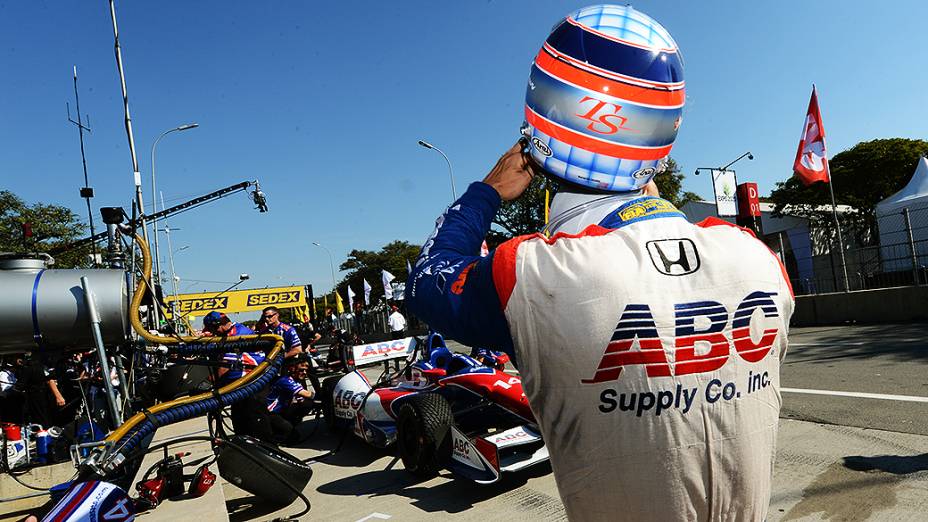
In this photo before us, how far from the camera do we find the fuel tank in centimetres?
344

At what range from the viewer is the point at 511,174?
1062mm

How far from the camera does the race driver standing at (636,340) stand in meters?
0.82

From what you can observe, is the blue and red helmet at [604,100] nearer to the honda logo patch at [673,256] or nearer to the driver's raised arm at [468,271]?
the driver's raised arm at [468,271]

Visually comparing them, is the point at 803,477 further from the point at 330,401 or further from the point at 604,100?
the point at 330,401

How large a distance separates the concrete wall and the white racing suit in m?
14.3

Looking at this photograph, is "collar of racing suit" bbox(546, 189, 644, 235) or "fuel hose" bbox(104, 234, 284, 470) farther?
"fuel hose" bbox(104, 234, 284, 470)

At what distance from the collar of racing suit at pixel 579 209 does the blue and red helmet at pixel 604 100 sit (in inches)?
1.0

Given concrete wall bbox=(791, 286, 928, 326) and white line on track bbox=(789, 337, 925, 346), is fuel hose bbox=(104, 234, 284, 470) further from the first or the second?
concrete wall bbox=(791, 286, 928, 326)

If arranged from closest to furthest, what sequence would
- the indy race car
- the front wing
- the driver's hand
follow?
the driver's hand → the front wing → the indy race car

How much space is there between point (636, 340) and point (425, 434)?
423 cm

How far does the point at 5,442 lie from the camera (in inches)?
215

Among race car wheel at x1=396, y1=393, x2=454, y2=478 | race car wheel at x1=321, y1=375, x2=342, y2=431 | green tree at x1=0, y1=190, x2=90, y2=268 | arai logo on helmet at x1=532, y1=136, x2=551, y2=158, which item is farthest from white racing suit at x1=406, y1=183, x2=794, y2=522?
green tree at x1=0, y1=190, x2=90, y2=268

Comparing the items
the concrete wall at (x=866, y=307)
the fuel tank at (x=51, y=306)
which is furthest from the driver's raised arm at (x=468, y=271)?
the concrete wall at (x=866, y=307)

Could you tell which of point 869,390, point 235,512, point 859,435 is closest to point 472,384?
point 235,512
